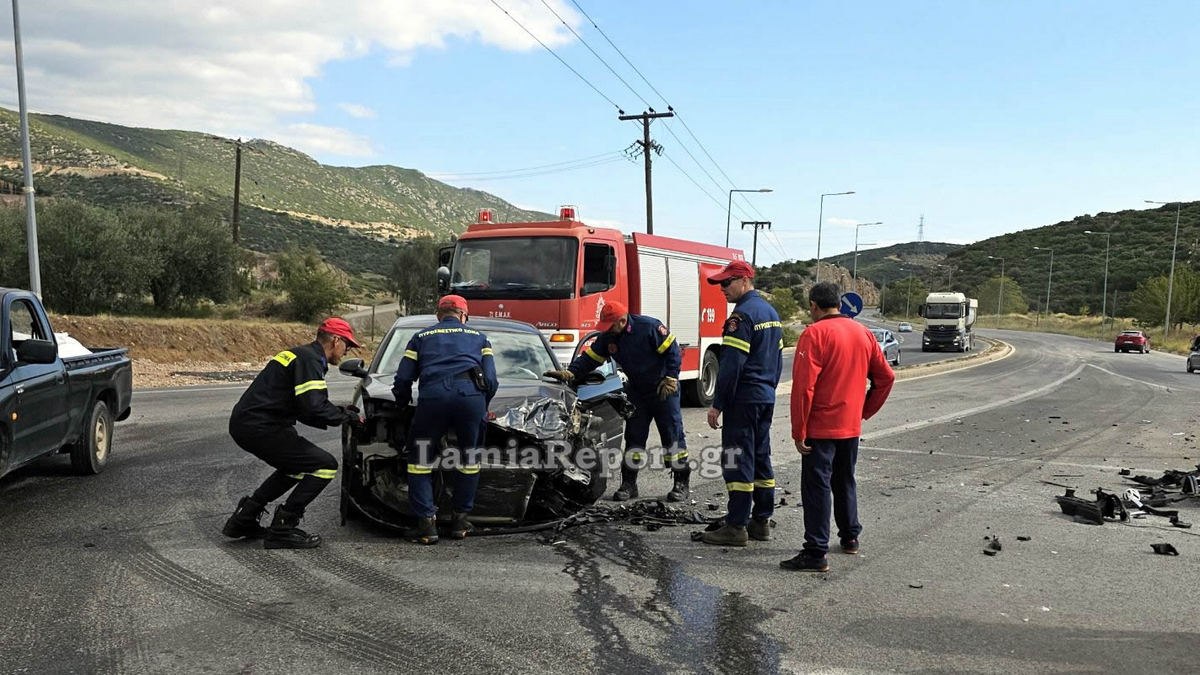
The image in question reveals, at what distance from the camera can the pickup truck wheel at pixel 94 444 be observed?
309 inches

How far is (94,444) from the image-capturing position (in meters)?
8.03

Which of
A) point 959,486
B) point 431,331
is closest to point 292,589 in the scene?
point 431,331

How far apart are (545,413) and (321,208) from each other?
405 feet

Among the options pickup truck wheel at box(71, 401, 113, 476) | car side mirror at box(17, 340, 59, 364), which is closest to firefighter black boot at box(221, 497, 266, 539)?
car side mirror at box(17, 340, 59, 364)

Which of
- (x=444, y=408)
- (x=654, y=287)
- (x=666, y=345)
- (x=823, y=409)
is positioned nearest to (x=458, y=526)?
(x=444, y=408)

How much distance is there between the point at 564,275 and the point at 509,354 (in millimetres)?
4881

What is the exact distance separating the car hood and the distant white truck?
140 feet

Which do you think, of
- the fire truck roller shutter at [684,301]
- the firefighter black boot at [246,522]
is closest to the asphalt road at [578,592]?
the firefighter black boot at [246,522]

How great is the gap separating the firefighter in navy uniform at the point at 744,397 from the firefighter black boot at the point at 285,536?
268cm

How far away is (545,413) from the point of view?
6426 millimetres

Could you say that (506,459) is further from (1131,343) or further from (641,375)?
(1131,343)

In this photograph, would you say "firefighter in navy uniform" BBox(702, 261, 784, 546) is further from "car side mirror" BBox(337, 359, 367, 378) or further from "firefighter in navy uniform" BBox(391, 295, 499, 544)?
Result: "car side mirror" BBox(337, 359, 367, 378)

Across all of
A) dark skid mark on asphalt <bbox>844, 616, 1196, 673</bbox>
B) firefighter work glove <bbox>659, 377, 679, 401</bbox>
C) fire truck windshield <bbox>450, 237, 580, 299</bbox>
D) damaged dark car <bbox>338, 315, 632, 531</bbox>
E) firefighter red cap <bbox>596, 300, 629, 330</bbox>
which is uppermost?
fire truck windshield <bbox>450, 237, 580, 299</bbox>

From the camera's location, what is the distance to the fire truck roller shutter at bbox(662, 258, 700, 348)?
1455 centimetres
